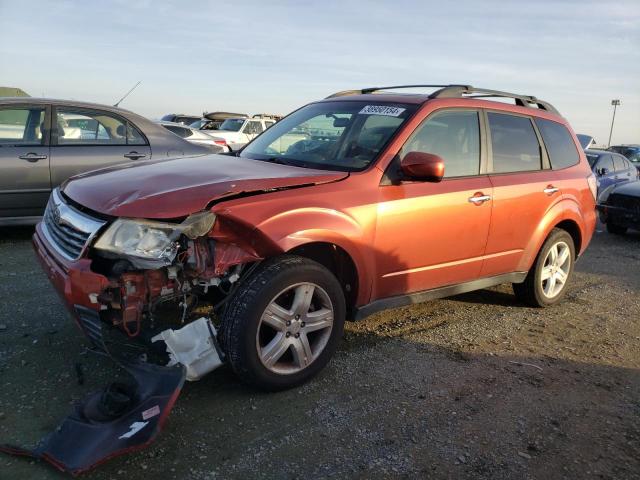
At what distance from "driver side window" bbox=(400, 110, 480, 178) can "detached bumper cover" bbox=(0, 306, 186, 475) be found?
2209 mm

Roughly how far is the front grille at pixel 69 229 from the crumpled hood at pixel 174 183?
76mm

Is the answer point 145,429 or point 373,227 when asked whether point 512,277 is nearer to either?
point 373,227

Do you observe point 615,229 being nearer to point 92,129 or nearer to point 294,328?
point 294,328

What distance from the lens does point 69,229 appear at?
3107 mm

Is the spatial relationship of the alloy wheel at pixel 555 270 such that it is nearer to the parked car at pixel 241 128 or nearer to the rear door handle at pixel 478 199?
the rear door handle at pixel 478 199

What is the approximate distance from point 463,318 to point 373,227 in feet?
5.55

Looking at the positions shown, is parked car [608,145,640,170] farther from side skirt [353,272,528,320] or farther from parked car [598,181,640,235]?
side skirt [353,272,528,320]

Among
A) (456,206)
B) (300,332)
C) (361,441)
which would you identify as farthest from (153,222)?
(456,206)

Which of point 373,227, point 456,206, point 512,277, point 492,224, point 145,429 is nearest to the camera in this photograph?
point 145,429

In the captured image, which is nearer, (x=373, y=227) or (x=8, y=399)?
(x=8, y=399)

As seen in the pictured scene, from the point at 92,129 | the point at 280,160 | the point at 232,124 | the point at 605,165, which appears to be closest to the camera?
the point at 280,160

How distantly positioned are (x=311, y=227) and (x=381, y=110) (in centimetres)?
134

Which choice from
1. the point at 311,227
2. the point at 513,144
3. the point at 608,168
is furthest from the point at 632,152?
the point at 311,227

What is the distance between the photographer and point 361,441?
283 centimetres
